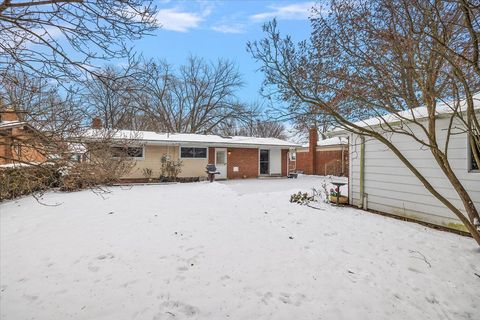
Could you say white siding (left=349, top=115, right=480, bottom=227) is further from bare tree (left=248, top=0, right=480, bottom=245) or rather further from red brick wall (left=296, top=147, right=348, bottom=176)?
red brick wall (left=296, top=147, right=348, bottom=176)

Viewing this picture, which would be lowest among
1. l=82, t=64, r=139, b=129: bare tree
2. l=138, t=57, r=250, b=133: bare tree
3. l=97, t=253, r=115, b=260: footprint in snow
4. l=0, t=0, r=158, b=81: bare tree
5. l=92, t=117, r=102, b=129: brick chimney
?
l=97, t=253, r=115, b=260: footprint in snow

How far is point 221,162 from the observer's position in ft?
55.5

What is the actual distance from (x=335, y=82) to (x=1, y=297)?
5.70 metres

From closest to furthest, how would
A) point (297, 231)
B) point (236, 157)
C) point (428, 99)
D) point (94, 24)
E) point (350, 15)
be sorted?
point (94, 24) < point (428, 99) < point (350, 15) < point (297, 231) < point (236, 157)

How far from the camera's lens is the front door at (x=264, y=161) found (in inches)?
729

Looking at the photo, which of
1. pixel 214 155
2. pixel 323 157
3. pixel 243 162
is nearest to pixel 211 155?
pixel 214 155

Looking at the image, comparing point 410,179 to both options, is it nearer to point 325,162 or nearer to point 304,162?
point 325,162

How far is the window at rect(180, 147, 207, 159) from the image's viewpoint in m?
16.1

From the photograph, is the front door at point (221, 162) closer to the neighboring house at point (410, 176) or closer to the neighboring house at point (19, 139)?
the neighboring house at point (410, 176)

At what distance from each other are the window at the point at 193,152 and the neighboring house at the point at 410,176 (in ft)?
33.7

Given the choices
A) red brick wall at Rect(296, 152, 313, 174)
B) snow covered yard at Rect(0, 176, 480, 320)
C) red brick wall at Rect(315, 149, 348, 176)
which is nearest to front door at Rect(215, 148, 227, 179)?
red brick wall at Rect(315, 149, 348, 176)

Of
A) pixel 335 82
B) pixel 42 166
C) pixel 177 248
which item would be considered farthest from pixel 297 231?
pixel 42 166

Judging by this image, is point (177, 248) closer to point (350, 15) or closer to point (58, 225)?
point (58, 225)

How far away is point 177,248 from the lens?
4.62 metres
